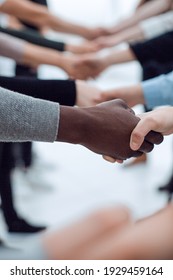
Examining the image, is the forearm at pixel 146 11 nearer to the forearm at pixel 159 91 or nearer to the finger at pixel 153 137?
the forearm at pixel 159 91

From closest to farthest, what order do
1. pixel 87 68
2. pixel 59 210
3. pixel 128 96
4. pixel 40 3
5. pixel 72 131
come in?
pixel 72 131 → pixel 128 96 → pixel 87 68 → pixel 59 210 → pixel 40 3

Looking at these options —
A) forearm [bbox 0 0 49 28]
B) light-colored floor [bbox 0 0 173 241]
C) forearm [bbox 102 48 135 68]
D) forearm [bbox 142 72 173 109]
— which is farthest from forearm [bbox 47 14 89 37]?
forearm [bbox 142 72 173 109]

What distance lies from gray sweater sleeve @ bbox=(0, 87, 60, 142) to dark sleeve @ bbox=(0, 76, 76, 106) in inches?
6.9

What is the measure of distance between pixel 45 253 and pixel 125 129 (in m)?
0.26

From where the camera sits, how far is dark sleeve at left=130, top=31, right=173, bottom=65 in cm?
96

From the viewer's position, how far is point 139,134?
1.95ft

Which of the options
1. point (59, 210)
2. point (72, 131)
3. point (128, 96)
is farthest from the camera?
point (59, 210)

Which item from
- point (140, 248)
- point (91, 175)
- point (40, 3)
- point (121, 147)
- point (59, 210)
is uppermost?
point (40, 3)

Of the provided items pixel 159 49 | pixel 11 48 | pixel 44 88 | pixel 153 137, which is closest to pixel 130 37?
pixel 159 49

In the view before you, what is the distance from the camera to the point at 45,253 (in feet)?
1.27

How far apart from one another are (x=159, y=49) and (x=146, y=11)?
0.36m

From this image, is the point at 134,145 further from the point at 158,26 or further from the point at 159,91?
the point at 158,26
